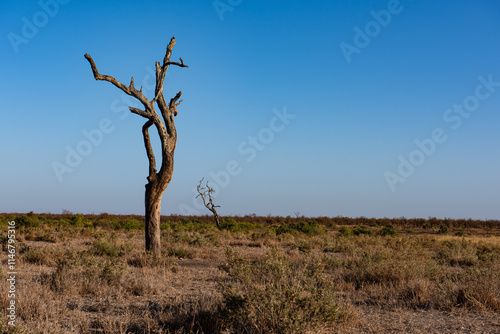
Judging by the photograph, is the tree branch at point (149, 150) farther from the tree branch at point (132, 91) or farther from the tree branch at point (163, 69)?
the tree branch at point (163, 69)

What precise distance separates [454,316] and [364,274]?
2.87m

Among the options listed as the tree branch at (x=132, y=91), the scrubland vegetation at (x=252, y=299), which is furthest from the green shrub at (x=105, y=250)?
the tree branch at (x=132, y=91)

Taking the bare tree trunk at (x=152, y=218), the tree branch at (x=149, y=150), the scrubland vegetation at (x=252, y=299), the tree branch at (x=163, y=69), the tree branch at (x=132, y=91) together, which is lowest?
the scrubland vegetation at (x=252, y=299)

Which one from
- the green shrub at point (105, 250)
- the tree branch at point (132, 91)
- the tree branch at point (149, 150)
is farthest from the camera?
the green shrub at point (105, 250)

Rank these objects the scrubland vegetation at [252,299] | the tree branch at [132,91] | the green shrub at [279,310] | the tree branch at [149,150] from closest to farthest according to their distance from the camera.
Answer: the green shrub at [279,310] → the scrubland vegetation at [252,299] → the tree branch at [132,91] → the tree branch at [149,150]

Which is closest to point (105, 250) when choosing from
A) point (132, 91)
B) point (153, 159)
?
point (153, 159)

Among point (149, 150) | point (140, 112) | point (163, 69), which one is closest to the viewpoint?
point (140, 112)

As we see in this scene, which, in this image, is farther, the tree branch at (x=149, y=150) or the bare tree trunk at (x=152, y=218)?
the tree branch at (x=149, y=150)

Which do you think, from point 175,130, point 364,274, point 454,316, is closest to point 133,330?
point 454,316

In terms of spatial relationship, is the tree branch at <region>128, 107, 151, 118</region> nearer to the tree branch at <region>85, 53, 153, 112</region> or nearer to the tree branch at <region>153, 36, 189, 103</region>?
the tree branch at <region>85, 53, 153, 112</region>

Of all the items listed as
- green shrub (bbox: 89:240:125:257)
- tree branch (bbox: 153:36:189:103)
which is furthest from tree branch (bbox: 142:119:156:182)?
green shrub (bbox: 89:240:125:257)

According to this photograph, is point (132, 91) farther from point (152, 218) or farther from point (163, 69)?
point (152, 218)

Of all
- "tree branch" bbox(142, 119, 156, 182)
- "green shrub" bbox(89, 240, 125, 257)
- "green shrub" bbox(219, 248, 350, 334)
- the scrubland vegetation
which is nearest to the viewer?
"green shrub" bbox(219, 248, 350, 334)

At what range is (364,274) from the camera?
9094 mm
